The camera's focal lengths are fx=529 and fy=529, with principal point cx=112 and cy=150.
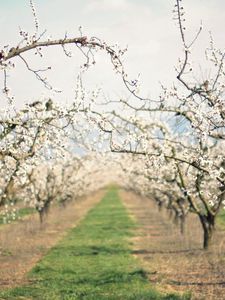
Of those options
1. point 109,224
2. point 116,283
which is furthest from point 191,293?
point 109,224

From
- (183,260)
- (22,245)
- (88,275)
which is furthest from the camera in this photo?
(22,245)

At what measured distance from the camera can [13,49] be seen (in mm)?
9000

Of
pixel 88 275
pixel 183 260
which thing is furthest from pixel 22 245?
pixel 88 275

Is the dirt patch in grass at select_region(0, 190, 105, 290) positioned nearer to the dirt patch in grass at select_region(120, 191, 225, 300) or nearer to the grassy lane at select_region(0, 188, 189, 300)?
the grassy lane at select_region(0, 188, 189, 300)

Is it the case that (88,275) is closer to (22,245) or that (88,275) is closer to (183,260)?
(183,260)

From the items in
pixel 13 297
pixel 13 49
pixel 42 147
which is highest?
pixel 13 49

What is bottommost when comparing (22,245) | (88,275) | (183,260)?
(88,275)

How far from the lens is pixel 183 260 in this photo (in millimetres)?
21688

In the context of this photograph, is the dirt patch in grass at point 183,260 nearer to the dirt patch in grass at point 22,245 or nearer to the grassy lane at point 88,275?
the grassy lane at point 88,275

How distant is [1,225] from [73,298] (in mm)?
27218

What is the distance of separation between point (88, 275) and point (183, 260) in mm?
4942

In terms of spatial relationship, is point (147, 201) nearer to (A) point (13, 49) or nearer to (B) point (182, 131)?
(B) point (182, 131)

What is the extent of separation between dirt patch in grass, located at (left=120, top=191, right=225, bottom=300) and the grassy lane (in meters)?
0.67

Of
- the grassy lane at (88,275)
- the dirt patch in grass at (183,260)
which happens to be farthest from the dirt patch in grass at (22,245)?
the dirt patch in grass at (183,260)
